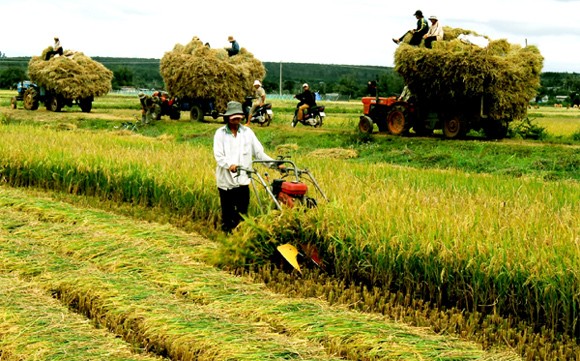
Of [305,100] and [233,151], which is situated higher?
[305,100]

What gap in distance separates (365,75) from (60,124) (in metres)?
87.4

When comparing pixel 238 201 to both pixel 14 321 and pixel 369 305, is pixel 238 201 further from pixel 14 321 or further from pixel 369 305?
pixel 14 321

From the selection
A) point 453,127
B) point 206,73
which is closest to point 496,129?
point 453,127

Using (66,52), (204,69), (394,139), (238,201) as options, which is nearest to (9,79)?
(66,52)

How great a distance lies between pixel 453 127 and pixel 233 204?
10337 millimetres

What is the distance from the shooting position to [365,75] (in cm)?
10881

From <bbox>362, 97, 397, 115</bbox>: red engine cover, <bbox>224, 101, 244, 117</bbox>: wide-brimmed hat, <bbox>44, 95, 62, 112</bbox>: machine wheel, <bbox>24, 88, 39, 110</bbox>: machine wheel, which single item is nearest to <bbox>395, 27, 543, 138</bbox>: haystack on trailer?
<bbox>362, 97, 397, 115</bbox>: red engine cover

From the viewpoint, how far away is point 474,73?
1684 centimetres

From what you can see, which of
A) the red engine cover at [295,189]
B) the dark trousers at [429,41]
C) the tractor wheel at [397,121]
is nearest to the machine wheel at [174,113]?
the tractor wheel at [397,121]

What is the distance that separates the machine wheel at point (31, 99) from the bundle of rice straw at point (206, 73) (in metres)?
6.31

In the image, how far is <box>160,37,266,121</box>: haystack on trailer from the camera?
23531 mm

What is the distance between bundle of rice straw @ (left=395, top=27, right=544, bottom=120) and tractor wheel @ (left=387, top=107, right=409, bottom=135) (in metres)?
0.88

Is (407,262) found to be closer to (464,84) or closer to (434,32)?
(464,84)

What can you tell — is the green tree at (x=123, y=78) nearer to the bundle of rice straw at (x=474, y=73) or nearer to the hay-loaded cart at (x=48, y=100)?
the hay-loaded cart at (x=48, y=100)
